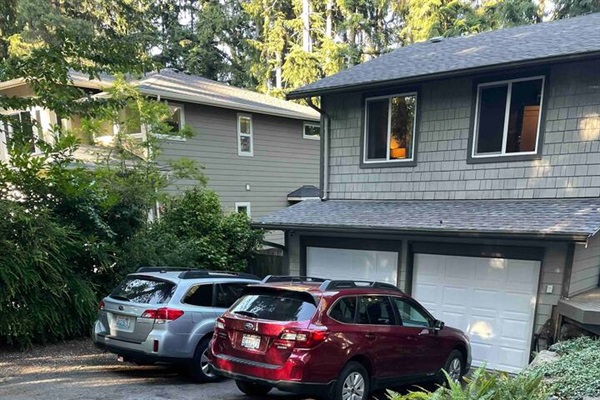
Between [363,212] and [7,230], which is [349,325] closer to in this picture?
[363,212]

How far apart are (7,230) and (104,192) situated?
228 cm

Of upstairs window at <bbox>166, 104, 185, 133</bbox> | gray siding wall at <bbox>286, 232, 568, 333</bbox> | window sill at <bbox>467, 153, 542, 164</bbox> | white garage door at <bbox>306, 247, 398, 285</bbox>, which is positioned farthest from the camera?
upstairs window at <bbox>166, 104, 185, 133</bbox>

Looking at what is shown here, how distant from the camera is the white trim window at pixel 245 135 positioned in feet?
53.5

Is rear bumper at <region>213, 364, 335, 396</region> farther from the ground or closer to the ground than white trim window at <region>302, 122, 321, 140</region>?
closer to the ground

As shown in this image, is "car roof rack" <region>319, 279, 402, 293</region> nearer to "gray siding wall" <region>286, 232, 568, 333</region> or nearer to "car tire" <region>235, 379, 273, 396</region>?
"car tire" <region>235, 379, 273, 396</region>

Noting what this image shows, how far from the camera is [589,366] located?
4.38m

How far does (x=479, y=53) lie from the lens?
934 cm

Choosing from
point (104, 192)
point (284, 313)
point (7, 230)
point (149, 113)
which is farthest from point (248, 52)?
point (284, 313)

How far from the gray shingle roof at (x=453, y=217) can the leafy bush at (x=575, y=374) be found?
2056mm

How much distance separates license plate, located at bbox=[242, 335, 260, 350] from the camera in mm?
5051

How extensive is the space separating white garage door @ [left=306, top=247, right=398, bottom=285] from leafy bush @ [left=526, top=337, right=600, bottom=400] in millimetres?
4186

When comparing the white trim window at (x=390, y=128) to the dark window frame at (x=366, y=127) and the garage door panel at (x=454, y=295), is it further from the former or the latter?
the garage door panel at (x=454, y=295)

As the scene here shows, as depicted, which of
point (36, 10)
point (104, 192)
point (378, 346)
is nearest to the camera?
point (378, 346)

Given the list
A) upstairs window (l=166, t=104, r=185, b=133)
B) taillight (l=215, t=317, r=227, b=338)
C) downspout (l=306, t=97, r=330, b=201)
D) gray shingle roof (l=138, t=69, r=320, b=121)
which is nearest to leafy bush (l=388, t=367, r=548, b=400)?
taillight (l=215, t=317, r=227, b=338)
